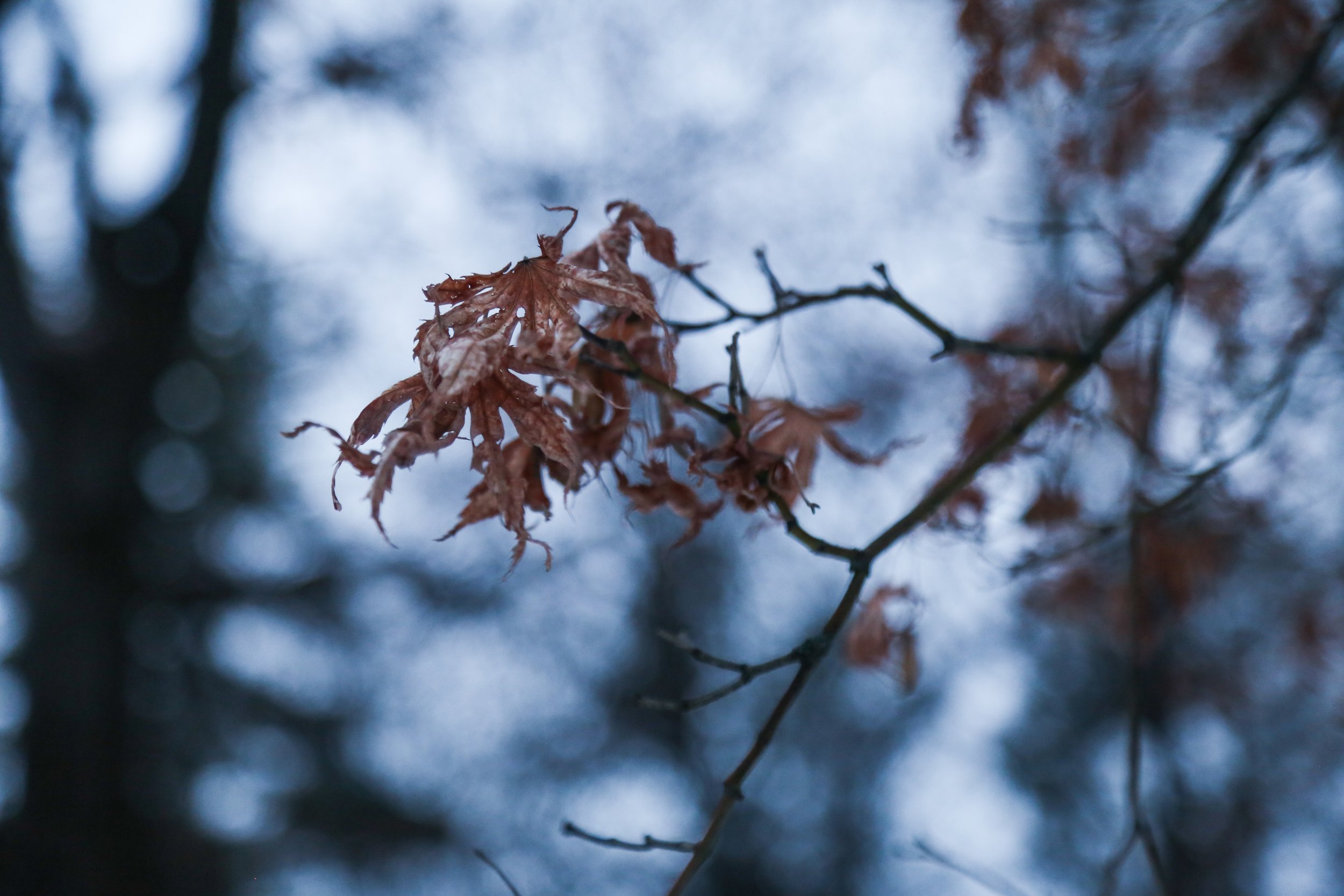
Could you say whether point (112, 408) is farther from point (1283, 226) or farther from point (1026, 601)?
point (1283, 226)

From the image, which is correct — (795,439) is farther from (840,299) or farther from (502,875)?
(502,875)

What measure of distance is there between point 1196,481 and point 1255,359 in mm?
1366

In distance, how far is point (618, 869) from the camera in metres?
5.99

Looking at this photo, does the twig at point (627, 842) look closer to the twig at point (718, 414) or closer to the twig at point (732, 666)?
the twig at point (732, 666)

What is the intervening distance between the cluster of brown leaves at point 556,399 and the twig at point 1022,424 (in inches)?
5.6

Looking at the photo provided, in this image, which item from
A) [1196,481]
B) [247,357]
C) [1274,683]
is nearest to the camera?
[1196,481]

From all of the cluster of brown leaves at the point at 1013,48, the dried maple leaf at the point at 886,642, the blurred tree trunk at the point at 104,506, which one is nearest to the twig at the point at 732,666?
the dried maple leaf at the point at 886,642

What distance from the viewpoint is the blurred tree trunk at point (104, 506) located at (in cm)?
435

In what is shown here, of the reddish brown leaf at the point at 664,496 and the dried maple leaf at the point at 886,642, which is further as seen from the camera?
the dried maple leaf at the point at 886,642

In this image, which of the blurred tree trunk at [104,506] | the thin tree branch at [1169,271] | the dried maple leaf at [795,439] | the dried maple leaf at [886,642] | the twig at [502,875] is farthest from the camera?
the blurred tree trunk at [104,506]

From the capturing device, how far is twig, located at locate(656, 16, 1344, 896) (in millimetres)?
881

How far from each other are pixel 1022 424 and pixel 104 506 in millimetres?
5344

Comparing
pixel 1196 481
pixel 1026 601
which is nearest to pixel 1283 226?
pixel 1026 601

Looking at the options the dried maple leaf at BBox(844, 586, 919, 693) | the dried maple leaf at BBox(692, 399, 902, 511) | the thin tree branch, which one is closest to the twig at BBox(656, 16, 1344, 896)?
the thin tree branch
